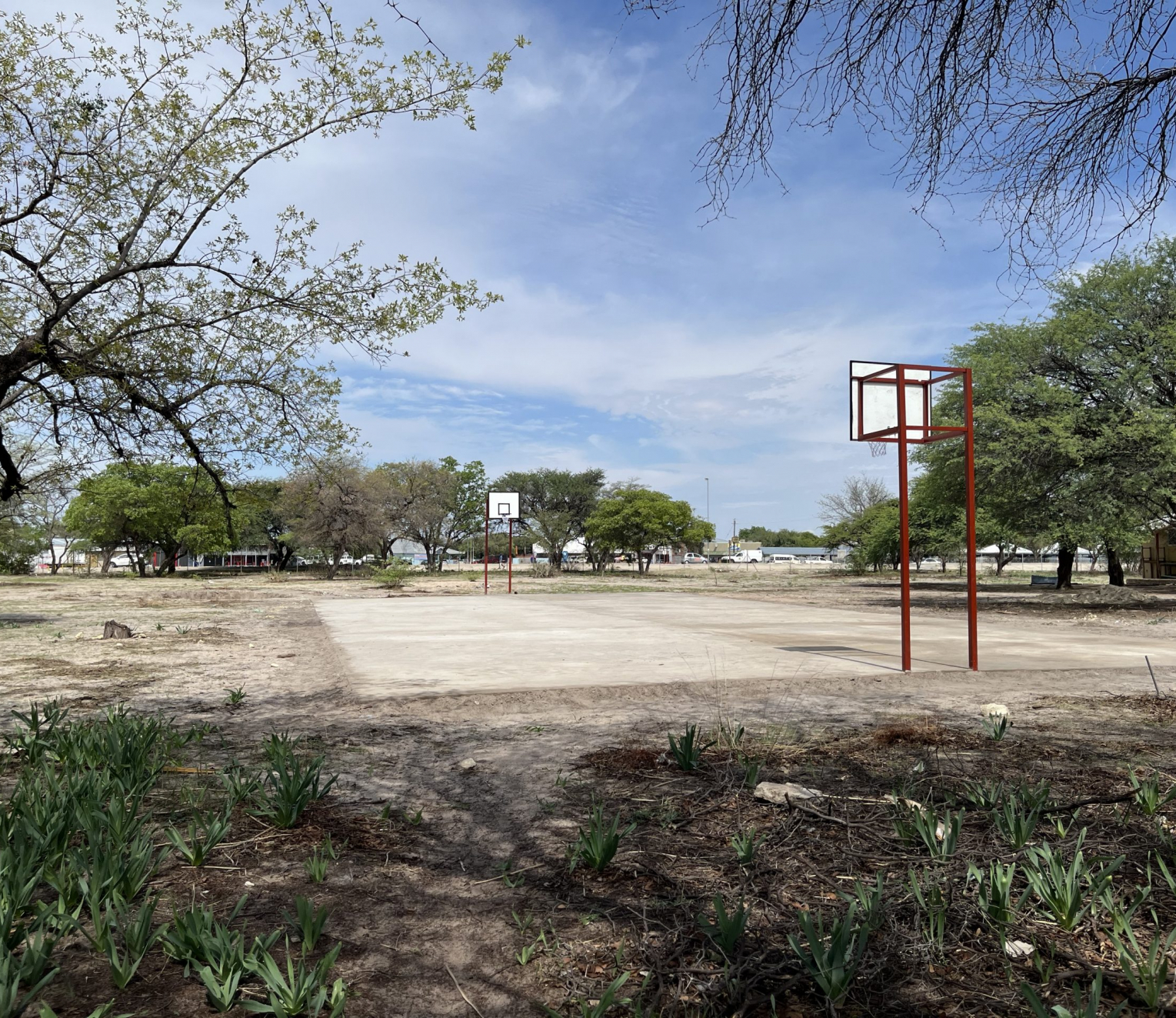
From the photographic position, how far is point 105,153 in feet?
27.2

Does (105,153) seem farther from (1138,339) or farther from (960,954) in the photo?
(1138,339)

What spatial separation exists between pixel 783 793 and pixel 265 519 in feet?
218

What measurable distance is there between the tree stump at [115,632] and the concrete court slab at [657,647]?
3603mm

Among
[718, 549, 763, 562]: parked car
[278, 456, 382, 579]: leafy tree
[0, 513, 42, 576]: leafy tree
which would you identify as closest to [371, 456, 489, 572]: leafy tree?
[278, 456, 382, 579]: leafy tree

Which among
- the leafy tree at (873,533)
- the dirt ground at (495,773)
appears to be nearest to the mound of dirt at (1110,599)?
the dirt ground at (495,773)

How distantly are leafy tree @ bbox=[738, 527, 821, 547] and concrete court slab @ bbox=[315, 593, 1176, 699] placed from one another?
485ft

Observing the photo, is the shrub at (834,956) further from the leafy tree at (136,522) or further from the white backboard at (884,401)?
the leafy tree at (136,522)

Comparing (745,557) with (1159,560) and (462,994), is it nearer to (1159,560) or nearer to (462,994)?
(1159,560)

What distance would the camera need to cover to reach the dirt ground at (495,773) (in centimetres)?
253

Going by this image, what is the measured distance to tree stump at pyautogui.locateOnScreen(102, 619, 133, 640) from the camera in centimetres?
1380

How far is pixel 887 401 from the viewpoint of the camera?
9789 millimetres

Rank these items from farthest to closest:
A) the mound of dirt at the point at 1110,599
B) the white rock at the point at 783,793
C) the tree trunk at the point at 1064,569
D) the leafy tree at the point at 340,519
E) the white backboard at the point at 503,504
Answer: the leafy tree at the point at 340,519 → the white backboard at the point at 503,504 → the tree trunk at the point at 1064,569 → the mound of dirt at the point at 1110,599 → the white rock at the point at 783,793

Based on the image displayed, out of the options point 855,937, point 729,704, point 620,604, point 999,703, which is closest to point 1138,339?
point 620,604

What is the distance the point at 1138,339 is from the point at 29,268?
24.9 meters
